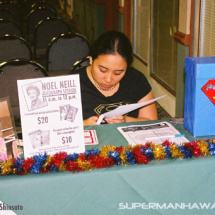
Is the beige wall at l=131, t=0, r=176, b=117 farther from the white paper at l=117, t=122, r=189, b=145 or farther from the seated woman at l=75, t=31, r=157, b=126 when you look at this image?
the white paper at l=117, t=122, r=189, b=145

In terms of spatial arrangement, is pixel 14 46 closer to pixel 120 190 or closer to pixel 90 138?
pixel 90 138

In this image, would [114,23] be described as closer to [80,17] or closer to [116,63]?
[80,17]

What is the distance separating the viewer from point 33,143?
1.29 metres

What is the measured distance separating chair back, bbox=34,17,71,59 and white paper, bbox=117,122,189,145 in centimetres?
351

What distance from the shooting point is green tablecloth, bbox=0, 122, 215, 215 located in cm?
124

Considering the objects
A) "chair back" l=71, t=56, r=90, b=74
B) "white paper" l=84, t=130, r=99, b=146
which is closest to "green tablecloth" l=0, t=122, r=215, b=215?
"white paper" l=84, t=130, r=99, b=146

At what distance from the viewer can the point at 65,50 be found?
158 inches

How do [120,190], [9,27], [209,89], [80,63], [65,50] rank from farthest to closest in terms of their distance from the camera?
[9,27] < [65,50] < [80,63] < [209,89] < [120,190]

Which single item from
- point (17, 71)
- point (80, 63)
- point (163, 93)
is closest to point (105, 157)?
point (80, 63)

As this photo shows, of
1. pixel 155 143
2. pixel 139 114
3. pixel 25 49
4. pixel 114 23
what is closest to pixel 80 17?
pixel 114 23

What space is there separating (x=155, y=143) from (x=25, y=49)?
9.66ft

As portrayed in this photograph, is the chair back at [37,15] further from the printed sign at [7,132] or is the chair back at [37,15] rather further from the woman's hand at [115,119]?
the printed sign at [7,132]

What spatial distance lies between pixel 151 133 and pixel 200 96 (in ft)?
0.79

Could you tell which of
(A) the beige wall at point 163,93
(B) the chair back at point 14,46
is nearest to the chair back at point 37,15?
(A) the beige wall at point 163,93
